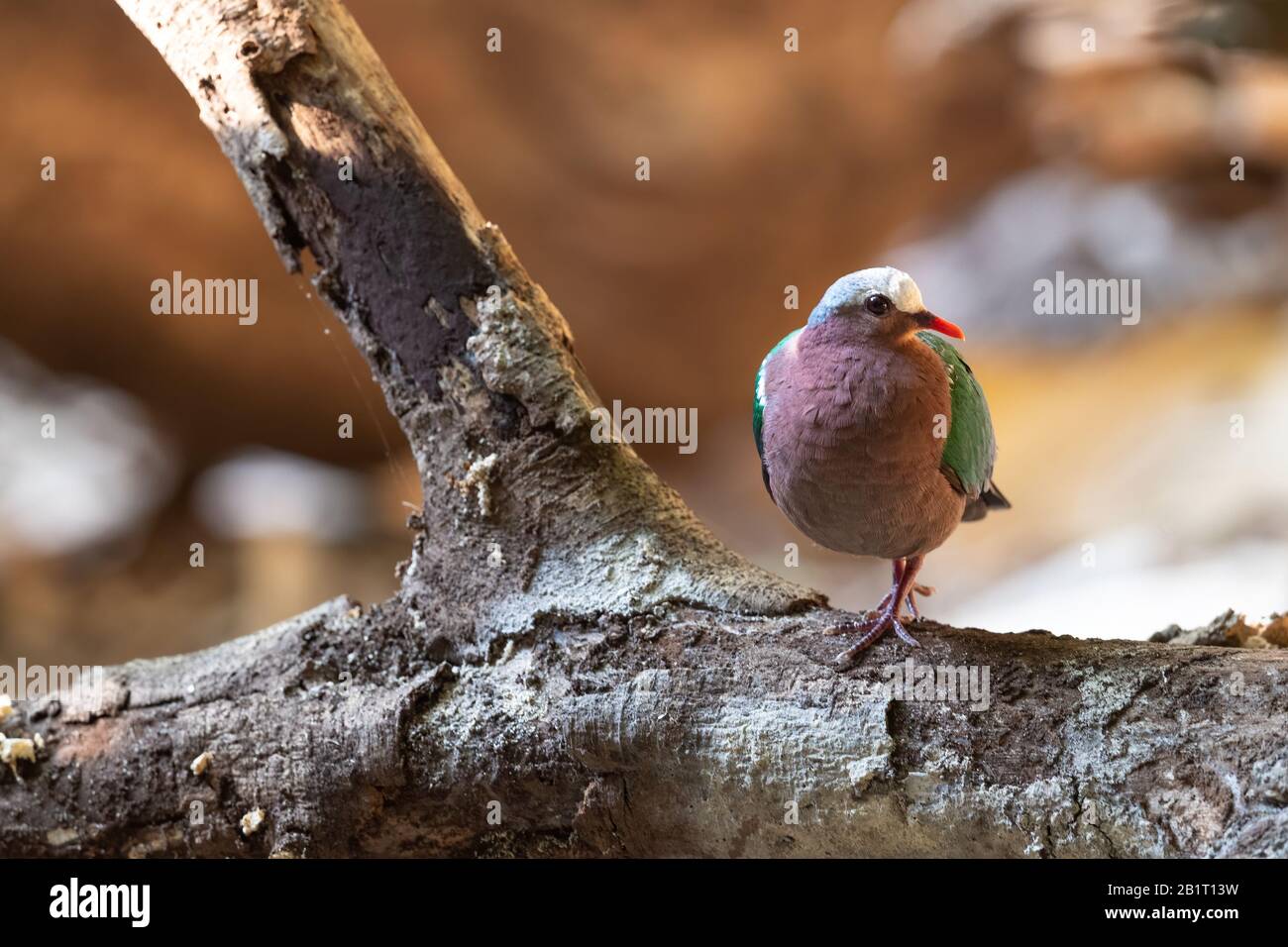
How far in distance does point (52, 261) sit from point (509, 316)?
412cm

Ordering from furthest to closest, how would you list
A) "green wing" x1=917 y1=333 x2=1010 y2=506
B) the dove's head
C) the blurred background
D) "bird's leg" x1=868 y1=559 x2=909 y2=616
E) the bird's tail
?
the blurred background, the bird's tail, "bird's leg" x1=868 y1=559 x2=909 y2=616, "green wing" x1=917 y1=333 x2=1010 y2=506, the dove's head

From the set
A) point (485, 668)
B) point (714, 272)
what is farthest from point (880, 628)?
point (714, 272)

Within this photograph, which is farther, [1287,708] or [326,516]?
[326,516]

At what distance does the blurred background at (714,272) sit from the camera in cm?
559

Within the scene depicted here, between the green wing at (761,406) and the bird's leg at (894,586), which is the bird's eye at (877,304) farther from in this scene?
the bird's leg at (894,586)

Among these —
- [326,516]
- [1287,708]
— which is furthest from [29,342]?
[1287,708]

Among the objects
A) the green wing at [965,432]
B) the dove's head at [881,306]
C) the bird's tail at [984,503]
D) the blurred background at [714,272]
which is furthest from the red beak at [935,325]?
the blurred background at [714,272]

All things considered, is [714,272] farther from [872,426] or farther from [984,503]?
[872,426]

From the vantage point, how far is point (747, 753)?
7.03ft

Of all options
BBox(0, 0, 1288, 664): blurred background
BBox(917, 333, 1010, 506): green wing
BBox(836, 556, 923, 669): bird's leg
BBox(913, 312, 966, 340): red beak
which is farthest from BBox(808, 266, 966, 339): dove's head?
BBox(0, 0, 1288, 664): blurred background

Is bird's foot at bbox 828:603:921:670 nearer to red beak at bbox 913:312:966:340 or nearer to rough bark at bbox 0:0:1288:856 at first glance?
rough bark at bbox 0:0:1288:856

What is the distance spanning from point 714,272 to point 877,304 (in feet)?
14.8

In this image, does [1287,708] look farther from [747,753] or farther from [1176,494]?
[1176,494]

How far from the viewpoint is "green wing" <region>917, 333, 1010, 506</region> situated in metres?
2.17
